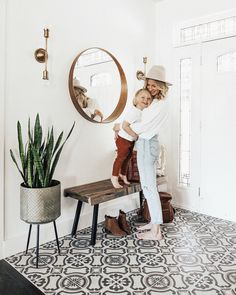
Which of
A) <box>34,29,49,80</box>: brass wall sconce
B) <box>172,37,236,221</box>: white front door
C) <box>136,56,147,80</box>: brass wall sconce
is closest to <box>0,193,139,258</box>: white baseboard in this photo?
<box>172,37,236,221</box>: white front door

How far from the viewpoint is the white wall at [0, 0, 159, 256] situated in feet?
7.29

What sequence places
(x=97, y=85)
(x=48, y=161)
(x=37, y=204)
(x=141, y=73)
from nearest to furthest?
1. (x=37, y=204)
2. (x=48, y=161)
3. (x=97, y=85)
4. (x=141, y=73)

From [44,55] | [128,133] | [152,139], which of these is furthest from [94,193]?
[44,55]

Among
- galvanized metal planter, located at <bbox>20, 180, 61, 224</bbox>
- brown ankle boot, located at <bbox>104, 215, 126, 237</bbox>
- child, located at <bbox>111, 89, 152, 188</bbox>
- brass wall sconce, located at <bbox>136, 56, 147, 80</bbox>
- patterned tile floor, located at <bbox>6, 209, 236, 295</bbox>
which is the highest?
brass wall sconce, located at <bbox>136, 56, 147, 80</bbox>

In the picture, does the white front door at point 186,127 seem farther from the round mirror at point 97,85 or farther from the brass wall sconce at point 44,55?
the brass wall sconce at point 44,55

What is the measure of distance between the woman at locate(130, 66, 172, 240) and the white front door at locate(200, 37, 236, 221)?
0.91 metres

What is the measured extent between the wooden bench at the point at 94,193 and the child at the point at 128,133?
11 centimetres

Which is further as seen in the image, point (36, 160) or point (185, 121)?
point (185, 121)

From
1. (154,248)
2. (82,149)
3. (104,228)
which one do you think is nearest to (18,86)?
(82,149)

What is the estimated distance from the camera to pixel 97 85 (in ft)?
9.46

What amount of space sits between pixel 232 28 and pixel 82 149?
2149 mm

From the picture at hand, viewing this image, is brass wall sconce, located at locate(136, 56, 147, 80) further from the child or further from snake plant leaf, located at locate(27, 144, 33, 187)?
snake plant leaf, located at locate(27, 144, 33, 187)

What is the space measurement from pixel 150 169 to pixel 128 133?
1.34 feet

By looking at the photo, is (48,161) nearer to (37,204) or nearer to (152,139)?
(37,204)
